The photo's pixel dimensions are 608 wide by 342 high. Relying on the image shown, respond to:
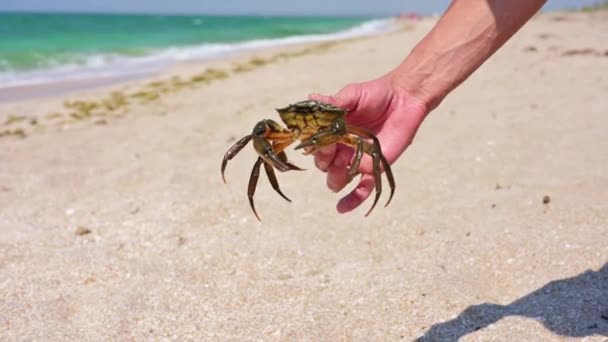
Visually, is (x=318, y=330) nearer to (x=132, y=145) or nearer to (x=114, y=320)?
(x=114, y=320)

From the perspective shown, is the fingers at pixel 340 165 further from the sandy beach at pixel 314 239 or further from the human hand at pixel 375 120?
the sandy beach at pixel 314 239

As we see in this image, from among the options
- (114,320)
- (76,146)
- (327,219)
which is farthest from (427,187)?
(76,146)

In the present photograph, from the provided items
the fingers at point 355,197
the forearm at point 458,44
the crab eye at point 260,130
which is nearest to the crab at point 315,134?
the crab eye at point 260,130

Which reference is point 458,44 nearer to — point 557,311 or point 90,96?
point 557,311

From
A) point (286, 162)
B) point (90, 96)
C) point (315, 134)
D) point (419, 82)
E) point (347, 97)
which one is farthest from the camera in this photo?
point (90, 96)

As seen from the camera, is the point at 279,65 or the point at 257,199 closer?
the point at 257,199

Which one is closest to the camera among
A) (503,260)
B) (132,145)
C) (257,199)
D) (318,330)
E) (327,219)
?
(318,330)

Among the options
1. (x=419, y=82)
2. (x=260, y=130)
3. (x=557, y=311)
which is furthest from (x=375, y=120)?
(x=557, y=311)

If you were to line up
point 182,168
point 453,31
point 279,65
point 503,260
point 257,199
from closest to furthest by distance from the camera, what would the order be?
point 453,31 < point 503,260 < point 257,199 < point 182,168 < point 279,65
